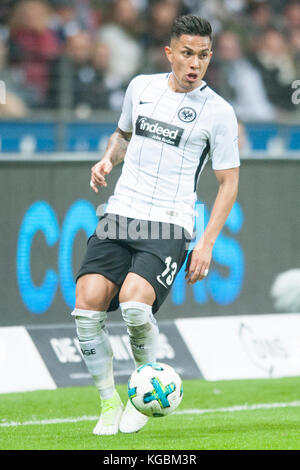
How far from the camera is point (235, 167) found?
6.00m

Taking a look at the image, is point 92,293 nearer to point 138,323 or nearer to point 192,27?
point 138,323

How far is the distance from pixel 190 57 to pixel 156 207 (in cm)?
91

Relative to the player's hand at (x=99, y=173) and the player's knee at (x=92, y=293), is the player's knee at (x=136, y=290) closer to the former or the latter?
the player's knee at (x=92, y=293)

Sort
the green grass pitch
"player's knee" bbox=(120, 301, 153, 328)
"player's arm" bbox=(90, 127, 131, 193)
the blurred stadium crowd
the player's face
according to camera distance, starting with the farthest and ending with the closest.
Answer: the blurred stadium crowd < "player's arm" bbox=(90, 127, 131, 193) < the player's face < "player's knee" bbox=(120, 301, 153, 328) < the green grass pitch

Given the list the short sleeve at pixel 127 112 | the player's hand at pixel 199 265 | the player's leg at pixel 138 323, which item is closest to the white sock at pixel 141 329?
the player's leg at pixel 138 323

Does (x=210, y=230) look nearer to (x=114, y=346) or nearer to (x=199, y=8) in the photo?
(x=114, y=346)

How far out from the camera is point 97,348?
19.9 feet

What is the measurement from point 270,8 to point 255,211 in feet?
19.2

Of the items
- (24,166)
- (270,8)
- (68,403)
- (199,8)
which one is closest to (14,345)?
(68,403)

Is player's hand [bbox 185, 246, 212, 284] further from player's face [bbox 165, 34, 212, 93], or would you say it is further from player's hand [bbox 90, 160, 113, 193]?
player's face [bbox 165, 34, 212, 93]

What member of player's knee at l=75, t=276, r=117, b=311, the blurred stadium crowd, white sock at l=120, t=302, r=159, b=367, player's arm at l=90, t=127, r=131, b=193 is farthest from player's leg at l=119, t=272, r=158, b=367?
the blurred stadium crowd

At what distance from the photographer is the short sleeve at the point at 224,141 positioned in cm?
596

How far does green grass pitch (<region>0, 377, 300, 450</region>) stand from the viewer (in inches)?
221

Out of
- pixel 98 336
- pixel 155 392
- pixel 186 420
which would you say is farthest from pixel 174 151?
pixel 186 420
